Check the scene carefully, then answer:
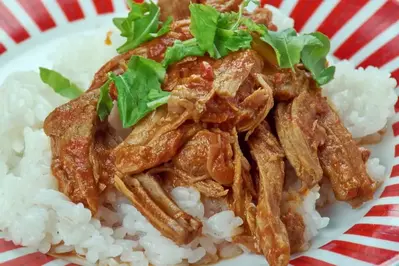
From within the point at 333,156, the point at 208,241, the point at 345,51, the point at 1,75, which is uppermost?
the point at 345,51

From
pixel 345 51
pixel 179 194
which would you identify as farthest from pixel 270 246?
pixel 345 51

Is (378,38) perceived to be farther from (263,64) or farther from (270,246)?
(270,246)

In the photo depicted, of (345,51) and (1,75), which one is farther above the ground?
(345,51)

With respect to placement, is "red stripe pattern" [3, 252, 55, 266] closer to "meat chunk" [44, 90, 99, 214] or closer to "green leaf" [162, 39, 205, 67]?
"meat chunk" [44, 90, 99, 214]

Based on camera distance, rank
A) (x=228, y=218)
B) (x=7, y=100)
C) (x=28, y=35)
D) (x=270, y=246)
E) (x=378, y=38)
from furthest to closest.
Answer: (x=28, y=35)
(x=378, y=38)
(x=7, y=100)
(x=228, y=218)
(x=270, y=246)

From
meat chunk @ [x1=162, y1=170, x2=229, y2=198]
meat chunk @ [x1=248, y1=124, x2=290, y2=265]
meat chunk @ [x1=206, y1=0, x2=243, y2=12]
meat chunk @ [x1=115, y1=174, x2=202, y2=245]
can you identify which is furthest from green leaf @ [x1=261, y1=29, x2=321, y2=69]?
meat chunk @ [x1=115, y1=174, x2=202, y2=245]

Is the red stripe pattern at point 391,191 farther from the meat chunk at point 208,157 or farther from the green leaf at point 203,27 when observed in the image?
the green leaf at point 203,27

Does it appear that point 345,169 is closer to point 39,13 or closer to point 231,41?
point 231,41
